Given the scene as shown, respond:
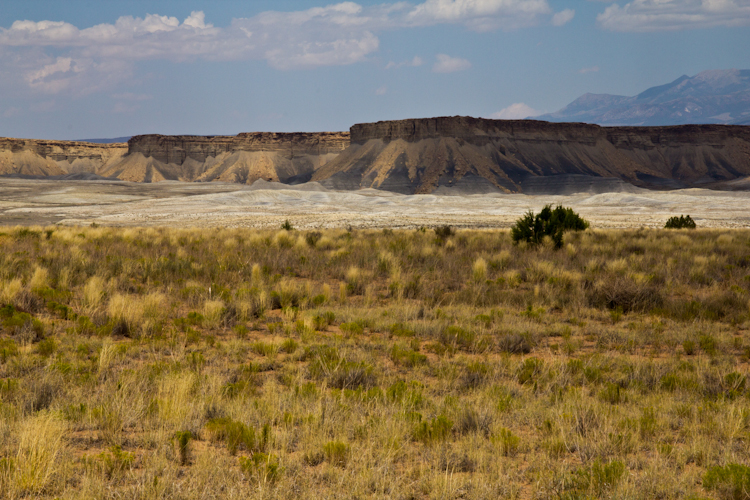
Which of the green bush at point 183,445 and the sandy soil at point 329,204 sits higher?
the sandy soil at point 329,204

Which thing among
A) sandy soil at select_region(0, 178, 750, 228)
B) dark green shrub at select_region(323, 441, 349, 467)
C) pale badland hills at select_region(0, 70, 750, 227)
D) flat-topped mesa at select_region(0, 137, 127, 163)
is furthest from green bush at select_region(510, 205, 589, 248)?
flat-topped mesa at select_region(0, 137, 127, 163)

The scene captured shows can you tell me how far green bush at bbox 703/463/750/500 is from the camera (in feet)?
11.6

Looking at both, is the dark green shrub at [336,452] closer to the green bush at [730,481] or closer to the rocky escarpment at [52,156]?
the green bush at [730,481]

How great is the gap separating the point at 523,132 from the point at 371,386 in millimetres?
128235

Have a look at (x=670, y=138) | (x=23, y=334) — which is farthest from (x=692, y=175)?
(x=23, y=334)

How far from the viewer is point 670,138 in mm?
136500

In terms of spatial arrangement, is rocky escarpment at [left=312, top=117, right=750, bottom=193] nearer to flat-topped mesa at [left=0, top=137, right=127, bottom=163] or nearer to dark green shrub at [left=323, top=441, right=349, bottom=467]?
flat-topped mesa at [left=0, top=137, right=127, bottom=163]

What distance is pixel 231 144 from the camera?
156750 millimetres

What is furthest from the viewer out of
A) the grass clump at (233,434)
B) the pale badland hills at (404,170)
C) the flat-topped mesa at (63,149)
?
the flat-topped mesa at (63,149)

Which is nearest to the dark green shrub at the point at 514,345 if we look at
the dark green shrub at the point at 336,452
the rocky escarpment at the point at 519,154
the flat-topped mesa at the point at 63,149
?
the dark green shrub at the point at 336,452

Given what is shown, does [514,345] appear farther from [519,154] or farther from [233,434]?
[519,154]

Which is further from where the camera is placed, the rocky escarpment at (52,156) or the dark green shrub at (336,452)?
the rocky escarpment at (52,156)

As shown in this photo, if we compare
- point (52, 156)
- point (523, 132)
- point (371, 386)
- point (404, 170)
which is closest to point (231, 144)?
point (52, 156)

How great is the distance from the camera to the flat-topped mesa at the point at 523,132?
385 ft
